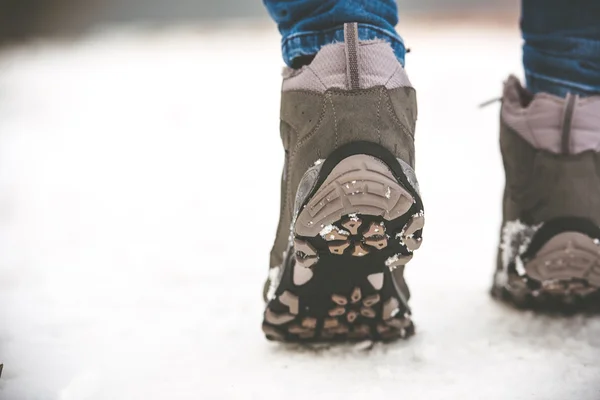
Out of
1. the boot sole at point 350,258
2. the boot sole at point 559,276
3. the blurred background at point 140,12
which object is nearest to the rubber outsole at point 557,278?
the boot sole at point 559,276

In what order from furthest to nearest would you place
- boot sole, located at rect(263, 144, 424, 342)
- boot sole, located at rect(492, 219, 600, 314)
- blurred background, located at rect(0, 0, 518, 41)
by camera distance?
blurred background, located at rect(0, 0, 518, 41)
boot sole, located at rect(492, 219, 600, 314)
boot sole, located at rect(263, 144, 424, 342)

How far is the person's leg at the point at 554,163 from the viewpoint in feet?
2.49

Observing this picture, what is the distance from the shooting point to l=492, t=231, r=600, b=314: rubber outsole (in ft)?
2.43

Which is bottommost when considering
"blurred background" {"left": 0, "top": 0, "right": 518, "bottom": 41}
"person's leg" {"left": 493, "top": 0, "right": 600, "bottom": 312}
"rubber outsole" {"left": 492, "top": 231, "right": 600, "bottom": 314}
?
"rubber outsole" {"left": 492, "top": 231, "right": 600, "bottom": 314}

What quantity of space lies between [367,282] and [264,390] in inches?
6.3

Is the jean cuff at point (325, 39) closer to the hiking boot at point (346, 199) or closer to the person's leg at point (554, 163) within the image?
→ the hiking boot at point (346, 199)

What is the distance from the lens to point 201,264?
1.04 metres

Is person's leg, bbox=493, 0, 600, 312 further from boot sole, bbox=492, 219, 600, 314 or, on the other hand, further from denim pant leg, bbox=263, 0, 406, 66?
denim pant leg, bbox=263, 0, 406, 66

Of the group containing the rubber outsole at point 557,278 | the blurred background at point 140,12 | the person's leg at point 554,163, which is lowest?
the rubber outsole at point 557,278

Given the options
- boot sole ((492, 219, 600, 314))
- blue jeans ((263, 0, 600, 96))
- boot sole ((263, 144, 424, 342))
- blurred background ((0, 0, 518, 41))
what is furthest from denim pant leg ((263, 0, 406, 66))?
blurred background ((0, 0, 518, 41))

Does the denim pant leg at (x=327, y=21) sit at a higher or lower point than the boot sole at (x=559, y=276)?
higher

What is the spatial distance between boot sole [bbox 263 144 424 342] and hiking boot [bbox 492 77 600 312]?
0.56 ft

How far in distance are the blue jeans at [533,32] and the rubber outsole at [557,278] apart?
0.67ft

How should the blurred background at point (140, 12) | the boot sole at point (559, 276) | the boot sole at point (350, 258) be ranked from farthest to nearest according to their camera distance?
the blurred background at point (140, 12) < the boot sole at point (559, 276) < the boot sole at point (350, 258)
